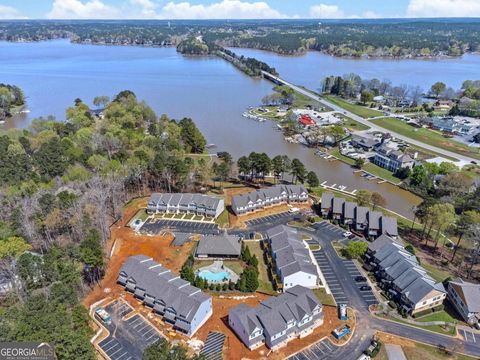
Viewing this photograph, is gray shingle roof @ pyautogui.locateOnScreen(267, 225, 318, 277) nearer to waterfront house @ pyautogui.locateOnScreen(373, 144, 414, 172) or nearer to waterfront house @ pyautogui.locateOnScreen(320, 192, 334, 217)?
waterfront house @ pyautogui.locateOnScreen(320, 192, 334, 217)

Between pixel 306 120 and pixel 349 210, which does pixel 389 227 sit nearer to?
pixel 349 210

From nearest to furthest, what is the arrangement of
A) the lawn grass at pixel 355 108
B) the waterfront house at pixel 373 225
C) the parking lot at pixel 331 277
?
the parking lot at pixel 331 277
the waterfront house at pixel 373 225
the lawn grass at pixel 355 108

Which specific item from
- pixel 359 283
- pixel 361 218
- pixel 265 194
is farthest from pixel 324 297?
pixel 265 194

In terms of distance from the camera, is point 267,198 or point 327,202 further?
point 267,198

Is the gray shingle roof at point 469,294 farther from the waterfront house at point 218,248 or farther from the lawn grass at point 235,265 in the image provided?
the waterfront house at point 218,248

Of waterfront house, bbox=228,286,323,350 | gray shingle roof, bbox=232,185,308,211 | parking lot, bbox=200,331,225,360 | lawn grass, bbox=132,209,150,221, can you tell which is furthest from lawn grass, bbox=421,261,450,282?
lawn grass, bbox=132,209,150,221

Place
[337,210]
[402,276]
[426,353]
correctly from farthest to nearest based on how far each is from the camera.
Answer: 1. [337,210]
2. [402,276]
3. [426,353]

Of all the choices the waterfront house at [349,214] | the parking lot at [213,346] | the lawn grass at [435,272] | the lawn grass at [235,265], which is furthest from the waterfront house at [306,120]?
the parking lot at [213,346]

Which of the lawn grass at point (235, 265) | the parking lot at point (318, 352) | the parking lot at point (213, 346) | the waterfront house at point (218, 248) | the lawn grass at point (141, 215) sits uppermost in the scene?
the waterfront house at point (218, 248)
